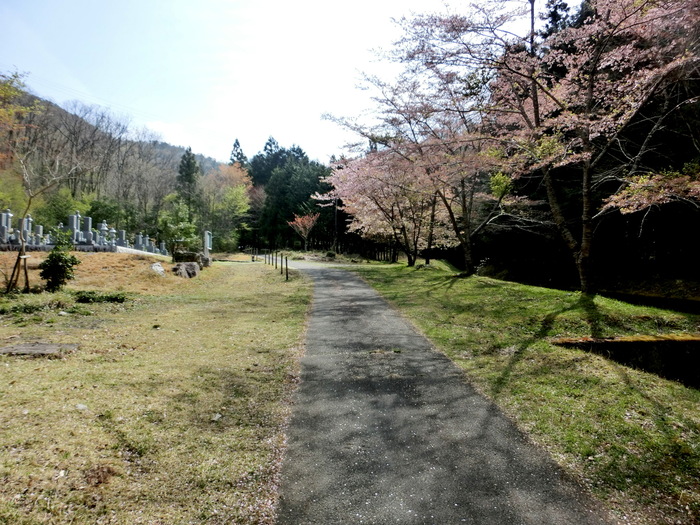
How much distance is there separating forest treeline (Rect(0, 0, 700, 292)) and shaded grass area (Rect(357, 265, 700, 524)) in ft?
A: 7.18

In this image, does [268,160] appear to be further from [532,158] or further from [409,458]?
[409,458]

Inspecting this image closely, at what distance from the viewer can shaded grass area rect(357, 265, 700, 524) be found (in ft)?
9.26

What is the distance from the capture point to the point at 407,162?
12.4m

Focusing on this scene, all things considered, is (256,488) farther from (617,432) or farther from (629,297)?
(629,297)

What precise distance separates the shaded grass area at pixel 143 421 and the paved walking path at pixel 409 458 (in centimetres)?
31

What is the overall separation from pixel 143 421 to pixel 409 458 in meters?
2.39

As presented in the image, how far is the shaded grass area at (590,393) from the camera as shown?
9.26ft

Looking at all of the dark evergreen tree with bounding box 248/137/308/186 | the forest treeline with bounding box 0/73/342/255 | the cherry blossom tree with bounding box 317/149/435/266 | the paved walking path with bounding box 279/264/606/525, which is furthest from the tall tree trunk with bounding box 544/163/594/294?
the dark evergreen tree with bounding box 248/137/308/186

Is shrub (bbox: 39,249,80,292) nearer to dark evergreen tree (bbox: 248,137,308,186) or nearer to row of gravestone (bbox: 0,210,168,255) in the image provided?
row of gravestone (bbox: 0,210,168,255)

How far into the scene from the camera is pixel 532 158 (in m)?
10.9

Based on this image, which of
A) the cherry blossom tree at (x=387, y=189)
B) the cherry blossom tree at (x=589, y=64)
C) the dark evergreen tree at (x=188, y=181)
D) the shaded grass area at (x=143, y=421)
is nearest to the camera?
the shaded grass area at (x=143, y=421)

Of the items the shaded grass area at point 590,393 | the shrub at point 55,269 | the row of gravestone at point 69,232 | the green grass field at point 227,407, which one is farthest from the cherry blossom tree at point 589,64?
the row of gravestone at point 69,232

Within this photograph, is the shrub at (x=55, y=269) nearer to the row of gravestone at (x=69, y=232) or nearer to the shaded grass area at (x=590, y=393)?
the row of gravestone at (x=69, y=232)

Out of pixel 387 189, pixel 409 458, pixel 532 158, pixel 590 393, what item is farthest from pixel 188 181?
pixel 409 458
